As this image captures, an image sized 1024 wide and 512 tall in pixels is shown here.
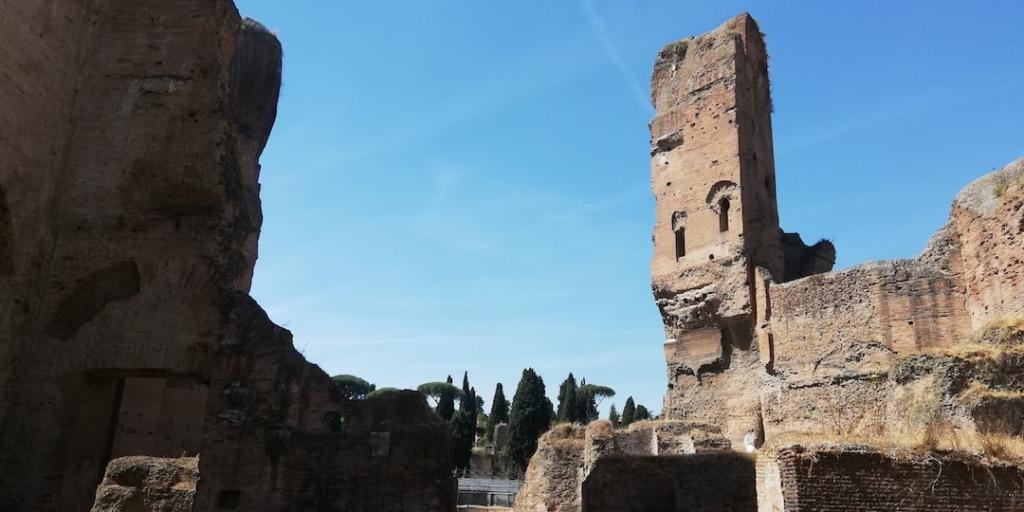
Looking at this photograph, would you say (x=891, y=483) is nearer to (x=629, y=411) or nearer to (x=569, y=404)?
(x=569, y=404)

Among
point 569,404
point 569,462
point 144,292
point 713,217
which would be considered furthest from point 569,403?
point 144,292

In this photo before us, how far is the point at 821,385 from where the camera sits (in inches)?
589

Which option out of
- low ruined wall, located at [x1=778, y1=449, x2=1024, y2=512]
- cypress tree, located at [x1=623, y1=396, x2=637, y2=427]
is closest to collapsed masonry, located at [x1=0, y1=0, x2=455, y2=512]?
low ruined wall, located at [x1=778, y1=449, x2=1024, y2=512]

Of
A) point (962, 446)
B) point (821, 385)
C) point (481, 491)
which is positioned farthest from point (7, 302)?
point (481, 491)

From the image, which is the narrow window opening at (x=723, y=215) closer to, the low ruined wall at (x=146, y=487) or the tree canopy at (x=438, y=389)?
the low ruined wall at (x=146, y=487)

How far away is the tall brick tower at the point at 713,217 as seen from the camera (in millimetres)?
16891

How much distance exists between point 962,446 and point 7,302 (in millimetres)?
9085

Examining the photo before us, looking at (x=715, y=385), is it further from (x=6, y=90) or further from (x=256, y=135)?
(x=6, y=90)

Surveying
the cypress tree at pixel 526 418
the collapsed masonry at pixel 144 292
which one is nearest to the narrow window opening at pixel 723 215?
the collapsed masonry at pixel 144 292

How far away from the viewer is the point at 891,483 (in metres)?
6.30

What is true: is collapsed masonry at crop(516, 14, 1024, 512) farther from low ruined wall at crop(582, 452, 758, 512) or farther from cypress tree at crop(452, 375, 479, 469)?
cypress tree at crop(452, 375, 479, 469)

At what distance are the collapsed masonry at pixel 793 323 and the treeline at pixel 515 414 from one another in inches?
354

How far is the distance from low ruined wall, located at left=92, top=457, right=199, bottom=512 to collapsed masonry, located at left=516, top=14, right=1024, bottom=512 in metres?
4.58

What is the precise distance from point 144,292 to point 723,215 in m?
12.3
